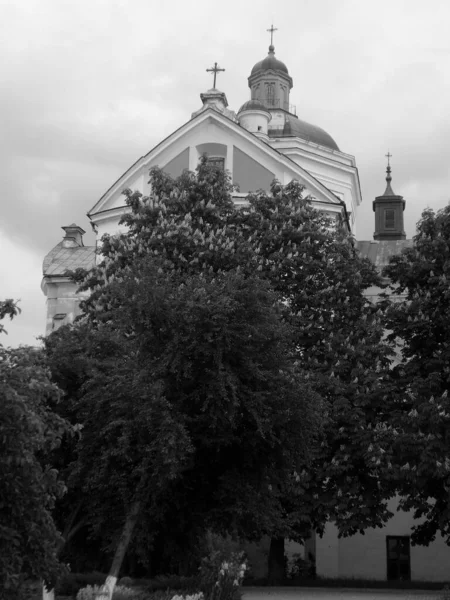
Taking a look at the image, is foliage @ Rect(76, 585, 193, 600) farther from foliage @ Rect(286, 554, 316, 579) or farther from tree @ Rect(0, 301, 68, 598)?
foliage @ Rect(286, 554, 316, 579)

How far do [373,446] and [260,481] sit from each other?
5.56m

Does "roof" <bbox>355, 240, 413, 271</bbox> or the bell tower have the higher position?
the bell tower

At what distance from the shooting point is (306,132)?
5309 centimetres

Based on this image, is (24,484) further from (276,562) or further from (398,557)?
(398,557)

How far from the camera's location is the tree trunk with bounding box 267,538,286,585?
27391 mm

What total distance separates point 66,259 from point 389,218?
2222 centimetres

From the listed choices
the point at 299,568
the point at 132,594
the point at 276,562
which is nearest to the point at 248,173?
the point at 299,568

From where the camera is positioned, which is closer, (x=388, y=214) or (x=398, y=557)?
(x=398, y=557)

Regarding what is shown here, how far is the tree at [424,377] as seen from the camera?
2316cm

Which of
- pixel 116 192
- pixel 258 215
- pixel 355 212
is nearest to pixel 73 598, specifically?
pixel 258 215

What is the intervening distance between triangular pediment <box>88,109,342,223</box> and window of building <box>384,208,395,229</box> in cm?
2361

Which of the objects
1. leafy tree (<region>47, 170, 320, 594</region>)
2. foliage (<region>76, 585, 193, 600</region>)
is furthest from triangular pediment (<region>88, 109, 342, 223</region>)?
foliage (<region>76, 585, 193, 600</region>)

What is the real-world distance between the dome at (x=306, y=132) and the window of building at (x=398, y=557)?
25.0m

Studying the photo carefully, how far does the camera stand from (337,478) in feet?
81.8
